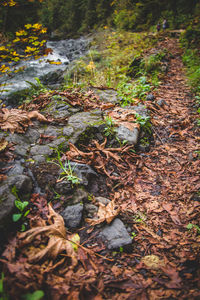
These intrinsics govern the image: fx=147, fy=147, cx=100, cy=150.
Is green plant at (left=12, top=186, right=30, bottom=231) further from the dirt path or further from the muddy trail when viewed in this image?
the dirt path

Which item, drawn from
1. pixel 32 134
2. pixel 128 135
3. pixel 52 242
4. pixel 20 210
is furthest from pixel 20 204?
pixel 128 135

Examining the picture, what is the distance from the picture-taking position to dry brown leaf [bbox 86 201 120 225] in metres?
1.60

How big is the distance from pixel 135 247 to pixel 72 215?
2.46 feet

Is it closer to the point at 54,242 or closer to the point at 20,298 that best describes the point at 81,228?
the point at 54,242

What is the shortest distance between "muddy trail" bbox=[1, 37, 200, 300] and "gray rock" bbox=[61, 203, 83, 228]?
3.9 inches

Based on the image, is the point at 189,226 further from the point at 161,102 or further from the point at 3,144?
the point at 161,102

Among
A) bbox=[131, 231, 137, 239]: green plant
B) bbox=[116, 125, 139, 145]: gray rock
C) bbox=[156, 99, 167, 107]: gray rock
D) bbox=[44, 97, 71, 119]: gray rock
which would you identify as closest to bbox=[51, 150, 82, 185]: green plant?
bbox=[131, 231, 137, 239]: green plant

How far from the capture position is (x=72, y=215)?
5.18 ft

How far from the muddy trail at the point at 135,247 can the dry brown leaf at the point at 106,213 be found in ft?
0.04

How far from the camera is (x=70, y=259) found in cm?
129

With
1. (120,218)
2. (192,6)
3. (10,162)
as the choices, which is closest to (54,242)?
(120,218)

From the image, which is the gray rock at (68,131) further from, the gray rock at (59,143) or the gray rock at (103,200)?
the gray rock at (103,200)

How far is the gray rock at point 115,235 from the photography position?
57.6 inches

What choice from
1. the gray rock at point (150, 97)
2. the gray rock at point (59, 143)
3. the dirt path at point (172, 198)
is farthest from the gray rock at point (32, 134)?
the gray rock at point (150, 97)
